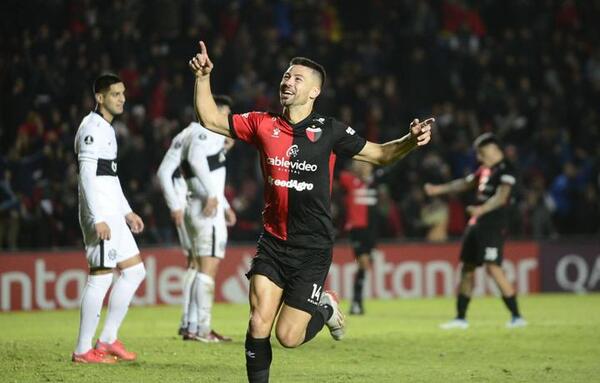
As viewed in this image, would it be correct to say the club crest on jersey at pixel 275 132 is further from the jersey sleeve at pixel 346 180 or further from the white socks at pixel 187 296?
the jersey sleeve at pixel 346 180

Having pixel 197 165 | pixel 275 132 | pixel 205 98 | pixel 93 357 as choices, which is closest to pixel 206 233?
pixel 197 165

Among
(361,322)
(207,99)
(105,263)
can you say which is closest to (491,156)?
(361,322)

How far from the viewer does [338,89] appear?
22.2 m

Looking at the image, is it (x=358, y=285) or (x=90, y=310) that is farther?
(x=358, y=285)

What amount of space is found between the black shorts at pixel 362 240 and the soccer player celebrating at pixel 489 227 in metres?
2.90

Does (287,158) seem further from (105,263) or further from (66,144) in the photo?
(66,144)

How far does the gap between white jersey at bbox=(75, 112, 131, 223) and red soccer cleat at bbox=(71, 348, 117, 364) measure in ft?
3.97

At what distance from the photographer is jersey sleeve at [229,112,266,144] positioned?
7934 mm

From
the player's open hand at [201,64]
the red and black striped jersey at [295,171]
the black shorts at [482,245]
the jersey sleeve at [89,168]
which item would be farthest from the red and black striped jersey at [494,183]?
the player's open hand at [201,64]

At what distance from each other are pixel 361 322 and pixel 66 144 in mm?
6540

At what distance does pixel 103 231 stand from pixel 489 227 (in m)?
6.16

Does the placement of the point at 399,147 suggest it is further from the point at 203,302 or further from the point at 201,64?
the point at 203,302

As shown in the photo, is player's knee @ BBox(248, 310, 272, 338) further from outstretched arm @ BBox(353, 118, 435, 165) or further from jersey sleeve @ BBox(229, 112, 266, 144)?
outstretched arm @ BBox(353, 118, 435, 165)

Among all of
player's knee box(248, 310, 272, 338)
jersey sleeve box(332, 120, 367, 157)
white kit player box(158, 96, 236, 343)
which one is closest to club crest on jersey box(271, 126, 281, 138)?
jersey sleeve box(332, 120, 367, 157)
